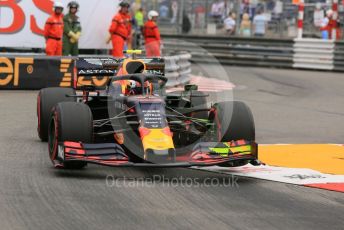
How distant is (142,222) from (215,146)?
2.20 meters

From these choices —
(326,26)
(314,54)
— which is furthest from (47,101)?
(326,26)

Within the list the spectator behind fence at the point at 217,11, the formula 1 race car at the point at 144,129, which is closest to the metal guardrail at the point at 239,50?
the spectator behind fence at the point at 217,11

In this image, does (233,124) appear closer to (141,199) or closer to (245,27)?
(141,199)

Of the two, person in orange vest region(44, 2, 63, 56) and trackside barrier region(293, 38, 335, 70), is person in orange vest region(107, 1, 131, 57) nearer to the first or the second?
person in orange vest region(44, 2, 63, 56)

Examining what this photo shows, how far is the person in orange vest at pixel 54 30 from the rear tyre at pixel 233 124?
422 inches

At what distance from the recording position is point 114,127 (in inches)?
343

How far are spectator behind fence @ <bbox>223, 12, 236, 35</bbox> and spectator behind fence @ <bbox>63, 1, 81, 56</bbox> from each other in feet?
29.4

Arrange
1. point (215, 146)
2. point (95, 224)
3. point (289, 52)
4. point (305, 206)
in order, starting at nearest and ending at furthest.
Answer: point (95, 224) → point (305, 206) → point (215, 146) → point (289, 52)

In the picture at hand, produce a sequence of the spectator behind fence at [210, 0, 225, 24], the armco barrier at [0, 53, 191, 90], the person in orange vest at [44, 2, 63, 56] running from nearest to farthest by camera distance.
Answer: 1. the armco barrier at [0, 53, 191, 90]
2. the person in orange vest at [44, 2, 63, 56]
3. the spectator behind fence at [210, 0, 225, 24]

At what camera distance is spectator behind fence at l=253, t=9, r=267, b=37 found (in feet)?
92.2

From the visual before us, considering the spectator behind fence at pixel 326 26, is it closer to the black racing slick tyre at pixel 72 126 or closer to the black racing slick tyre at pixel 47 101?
the black racing slick tyre at pixel 47 101

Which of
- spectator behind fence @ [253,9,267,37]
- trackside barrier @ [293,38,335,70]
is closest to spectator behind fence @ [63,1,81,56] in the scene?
trackside barrier @ [293,38,335,70]

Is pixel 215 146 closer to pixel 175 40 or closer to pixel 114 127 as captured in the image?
pixel 114 127

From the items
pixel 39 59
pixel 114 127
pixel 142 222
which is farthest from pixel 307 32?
pixel 142 222
